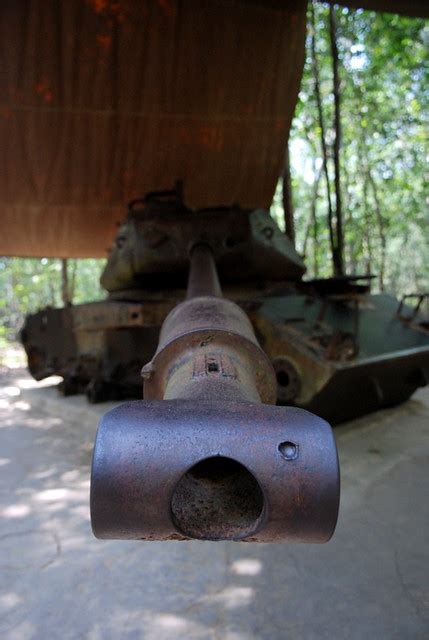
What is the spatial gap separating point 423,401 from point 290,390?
351cm

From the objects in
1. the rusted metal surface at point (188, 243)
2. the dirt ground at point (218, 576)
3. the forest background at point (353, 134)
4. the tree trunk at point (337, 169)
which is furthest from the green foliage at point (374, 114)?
the dirt ground at point (218, 576)

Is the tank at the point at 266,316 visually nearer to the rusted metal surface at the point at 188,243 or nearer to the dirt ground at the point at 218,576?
the rusted metal surface at the point at 188,243

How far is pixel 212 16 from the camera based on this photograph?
666cm

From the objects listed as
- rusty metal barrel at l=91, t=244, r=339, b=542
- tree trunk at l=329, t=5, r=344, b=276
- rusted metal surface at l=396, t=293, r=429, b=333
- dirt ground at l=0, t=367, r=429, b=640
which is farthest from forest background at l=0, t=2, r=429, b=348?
rusty metal barrel at l=91, t=244, r=339, b=542

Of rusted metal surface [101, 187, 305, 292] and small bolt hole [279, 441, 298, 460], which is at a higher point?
rusted metal surface [101, 187, 305, 292]

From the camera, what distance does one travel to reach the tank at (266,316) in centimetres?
500

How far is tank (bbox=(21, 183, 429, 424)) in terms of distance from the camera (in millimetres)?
5004

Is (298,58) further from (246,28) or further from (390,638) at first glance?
(390,638)

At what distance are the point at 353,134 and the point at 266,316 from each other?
13.2 m

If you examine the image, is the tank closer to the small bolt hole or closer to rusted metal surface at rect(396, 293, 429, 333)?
rusted metal surface at rect(396, 293, 429, 333)

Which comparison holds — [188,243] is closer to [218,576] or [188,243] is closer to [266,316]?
[266,316]

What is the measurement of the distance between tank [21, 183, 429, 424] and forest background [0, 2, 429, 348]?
6.86 feet

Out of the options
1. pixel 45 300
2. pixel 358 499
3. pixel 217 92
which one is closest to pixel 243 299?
pixel 358 499

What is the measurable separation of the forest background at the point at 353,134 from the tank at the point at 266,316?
209cm
